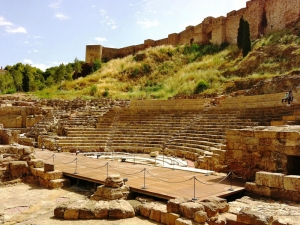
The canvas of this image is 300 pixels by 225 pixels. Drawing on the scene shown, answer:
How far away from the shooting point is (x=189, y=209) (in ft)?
19.5

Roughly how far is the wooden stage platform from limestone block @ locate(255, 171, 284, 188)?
0.56 metres

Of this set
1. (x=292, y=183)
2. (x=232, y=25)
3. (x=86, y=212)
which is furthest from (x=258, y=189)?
(x=232, y=25)

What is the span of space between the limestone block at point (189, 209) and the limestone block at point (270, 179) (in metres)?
2.40

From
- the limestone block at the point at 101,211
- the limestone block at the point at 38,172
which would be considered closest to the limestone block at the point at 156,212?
the limestone block at the point at 101,211

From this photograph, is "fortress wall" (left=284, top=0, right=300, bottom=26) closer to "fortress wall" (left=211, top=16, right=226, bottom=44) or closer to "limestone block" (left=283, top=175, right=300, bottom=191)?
"fortress wall" (left=211, top=16, right=226, bottom=44)

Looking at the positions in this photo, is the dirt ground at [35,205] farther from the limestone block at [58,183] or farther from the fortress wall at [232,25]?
the fortress wall at [232,25]

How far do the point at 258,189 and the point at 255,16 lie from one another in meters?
31.9

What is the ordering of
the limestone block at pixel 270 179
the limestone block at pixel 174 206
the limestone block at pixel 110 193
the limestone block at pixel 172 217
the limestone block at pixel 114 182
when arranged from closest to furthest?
the limestone block at pixel 172 217, the limestone block at pixel 174 206, the limestone block at pixel 270 179, the limestone block at pixel 110 193, the limestone block at pixel 114 182

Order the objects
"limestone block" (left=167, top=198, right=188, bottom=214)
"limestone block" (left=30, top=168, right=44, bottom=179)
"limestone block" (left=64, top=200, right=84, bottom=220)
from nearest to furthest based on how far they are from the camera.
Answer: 1. "limestone block" (left=167, top=198, right=188, bottom=214)
2. "limestone block" (left=64, top=200, right=84, bottom=220)
3. "limestone block" (left=30, top=168, right=44, bottom=179)

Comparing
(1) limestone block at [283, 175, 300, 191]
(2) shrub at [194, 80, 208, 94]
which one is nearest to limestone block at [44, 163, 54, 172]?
(1) limestone block at [283, 175, 300, 191]

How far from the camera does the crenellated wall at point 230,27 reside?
3133 centimetres

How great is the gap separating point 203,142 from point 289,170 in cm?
623

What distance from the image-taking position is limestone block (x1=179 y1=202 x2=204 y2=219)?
5914 mm

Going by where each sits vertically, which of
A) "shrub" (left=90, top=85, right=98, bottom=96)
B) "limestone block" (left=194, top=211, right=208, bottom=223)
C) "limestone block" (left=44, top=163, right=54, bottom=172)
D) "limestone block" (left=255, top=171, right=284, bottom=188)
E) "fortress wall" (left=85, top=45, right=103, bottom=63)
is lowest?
"limestone block" (left=194, top=211, right=208, bottom=223)
